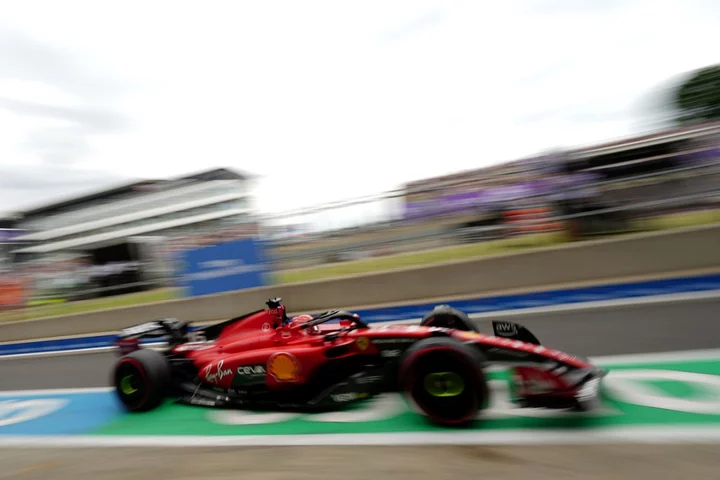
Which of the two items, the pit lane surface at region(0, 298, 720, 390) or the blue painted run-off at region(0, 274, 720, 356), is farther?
the blue painted run-off at region(0, 274, 720, 356)

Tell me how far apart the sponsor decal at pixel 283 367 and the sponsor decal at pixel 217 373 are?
0.46 metres

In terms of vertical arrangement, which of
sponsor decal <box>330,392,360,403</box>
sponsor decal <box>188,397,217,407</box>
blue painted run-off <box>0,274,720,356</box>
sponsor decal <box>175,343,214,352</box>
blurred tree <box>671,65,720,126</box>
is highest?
blurred tree <box>671,65,720,126</box>

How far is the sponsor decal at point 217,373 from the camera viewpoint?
4.02 metres

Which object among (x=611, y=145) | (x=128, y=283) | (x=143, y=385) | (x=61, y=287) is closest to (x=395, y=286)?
(x=611, y=145)

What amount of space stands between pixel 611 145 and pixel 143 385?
6971mm

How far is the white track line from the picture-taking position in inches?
108

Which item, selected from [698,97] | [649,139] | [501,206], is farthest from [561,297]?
[698,97]

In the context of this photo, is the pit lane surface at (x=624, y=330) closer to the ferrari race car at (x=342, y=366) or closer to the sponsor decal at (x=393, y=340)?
the ferrari race car at (x=342, y=366)

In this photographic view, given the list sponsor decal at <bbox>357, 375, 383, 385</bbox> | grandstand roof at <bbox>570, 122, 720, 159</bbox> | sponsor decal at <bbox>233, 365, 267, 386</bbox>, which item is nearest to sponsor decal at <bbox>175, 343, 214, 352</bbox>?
sponsor decal at <bbox>233, 365, 267, 386</bbox>

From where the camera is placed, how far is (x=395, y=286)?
315 inches

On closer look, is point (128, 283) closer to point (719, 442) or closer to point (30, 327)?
point (30, 327)

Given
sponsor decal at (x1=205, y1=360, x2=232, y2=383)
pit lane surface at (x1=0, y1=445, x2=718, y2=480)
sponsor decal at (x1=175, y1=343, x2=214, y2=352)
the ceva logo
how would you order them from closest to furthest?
pit lane surface at (x1=0, y1=445, x2=718, y2=480), sponsor decal at (x1=205, y1=360, x2=232, y2=383), sponsor decal at (x1=175, y1=343, x2=214, y2=352), the ceva logo

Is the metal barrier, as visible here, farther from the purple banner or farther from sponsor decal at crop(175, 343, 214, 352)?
sponsor decal at crop(175, 343, 214, 352)

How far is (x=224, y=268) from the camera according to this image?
938 centimetres
